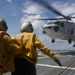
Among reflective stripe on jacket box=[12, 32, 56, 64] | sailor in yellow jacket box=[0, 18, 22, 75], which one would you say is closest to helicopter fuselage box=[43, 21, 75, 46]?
reflective stripe on jacket box=[12, 32, 56, 64]

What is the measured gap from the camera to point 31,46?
5.27m

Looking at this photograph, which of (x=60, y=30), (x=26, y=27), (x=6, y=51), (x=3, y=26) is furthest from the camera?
(x=60, y=30)

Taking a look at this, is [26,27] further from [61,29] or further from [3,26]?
[61,29]

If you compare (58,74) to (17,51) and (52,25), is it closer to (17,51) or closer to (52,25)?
(17,51)

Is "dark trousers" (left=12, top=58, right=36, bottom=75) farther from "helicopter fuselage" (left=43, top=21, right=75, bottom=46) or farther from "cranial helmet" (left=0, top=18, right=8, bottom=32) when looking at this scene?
"helicopter fuselage" (left=43, top=21, right=75, bottom=46)

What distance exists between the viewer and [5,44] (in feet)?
14.7

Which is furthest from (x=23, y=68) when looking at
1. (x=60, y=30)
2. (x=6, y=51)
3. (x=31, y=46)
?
(x=60, y=30)

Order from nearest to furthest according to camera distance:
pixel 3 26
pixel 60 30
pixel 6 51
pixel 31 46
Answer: pixel 6 51 → pixel 3 26 → pixel 31 46 → pixel 60 30

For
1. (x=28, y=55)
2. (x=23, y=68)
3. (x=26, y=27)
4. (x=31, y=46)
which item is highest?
(x=26, y=27)

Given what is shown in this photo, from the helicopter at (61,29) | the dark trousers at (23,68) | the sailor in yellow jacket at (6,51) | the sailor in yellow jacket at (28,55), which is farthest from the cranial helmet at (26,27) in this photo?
the helicopter at (61,29)

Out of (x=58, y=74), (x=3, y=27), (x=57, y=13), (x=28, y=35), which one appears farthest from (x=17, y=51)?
(x=57, y=13)

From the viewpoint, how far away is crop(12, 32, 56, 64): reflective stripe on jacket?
5.22m

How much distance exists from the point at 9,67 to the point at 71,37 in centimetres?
2986

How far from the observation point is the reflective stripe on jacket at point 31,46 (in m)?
5.22
